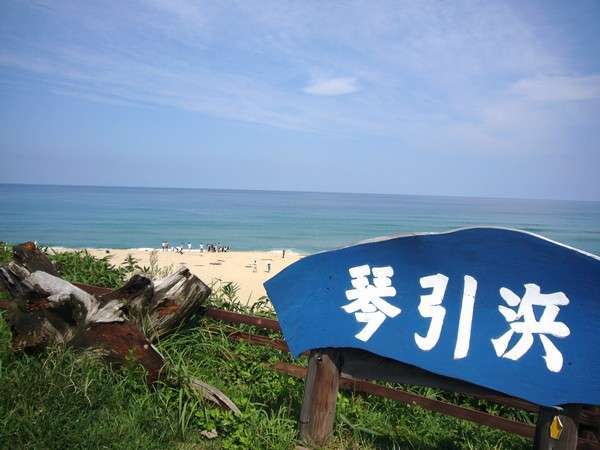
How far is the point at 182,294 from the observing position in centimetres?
427

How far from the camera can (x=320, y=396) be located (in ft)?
9.83

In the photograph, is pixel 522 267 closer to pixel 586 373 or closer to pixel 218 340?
pixel 586 373

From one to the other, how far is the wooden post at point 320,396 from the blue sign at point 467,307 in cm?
17

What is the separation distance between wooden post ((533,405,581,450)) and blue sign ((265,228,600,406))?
18cm

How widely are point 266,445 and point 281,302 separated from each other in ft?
2.96

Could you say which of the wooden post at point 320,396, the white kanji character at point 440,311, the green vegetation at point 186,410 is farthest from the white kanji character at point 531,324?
the green vegetation at point 186,410

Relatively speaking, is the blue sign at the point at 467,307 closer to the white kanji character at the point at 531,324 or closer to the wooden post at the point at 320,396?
the white kanji character at the point at 531,324

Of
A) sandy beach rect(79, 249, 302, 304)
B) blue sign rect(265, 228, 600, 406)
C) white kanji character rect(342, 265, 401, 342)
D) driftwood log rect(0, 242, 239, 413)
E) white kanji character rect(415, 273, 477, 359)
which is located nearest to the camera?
blue sign rect(265, 228, 600, 406)

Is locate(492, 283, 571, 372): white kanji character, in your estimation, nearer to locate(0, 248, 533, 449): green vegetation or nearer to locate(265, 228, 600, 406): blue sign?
locate(265, 228, 600, 406): blue sign

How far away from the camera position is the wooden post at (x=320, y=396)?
2980 millimetres

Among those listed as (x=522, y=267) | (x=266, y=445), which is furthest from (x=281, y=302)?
(x=522, y=267)

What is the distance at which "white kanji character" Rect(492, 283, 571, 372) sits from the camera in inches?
98.3

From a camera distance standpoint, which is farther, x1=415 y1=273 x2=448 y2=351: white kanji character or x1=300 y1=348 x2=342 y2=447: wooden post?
x1=300 y1=348 x2=342 y2=447: wooden post

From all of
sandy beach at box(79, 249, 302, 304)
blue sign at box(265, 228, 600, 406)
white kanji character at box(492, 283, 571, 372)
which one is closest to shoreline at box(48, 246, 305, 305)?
sandy beach at box(79, 249, 302, 304)
